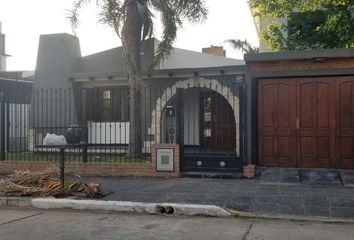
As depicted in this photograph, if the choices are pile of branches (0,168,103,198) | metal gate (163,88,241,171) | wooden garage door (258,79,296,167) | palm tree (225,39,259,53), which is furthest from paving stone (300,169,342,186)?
palm tree (225,39,259,53)

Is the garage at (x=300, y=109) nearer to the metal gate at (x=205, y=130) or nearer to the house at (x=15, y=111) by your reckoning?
the metal gate at (x=205, y=130)

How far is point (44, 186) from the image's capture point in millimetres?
9500

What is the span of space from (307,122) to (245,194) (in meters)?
3.28

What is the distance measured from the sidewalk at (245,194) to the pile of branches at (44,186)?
1.61ft

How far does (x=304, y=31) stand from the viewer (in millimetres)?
16094

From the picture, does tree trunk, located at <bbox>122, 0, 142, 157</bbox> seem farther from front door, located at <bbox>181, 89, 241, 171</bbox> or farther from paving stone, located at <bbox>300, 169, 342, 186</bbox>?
paving stone, located at <bbox>300, 169, 342, 186</bbox>

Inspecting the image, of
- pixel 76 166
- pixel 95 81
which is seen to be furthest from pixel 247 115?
pixel 95 81

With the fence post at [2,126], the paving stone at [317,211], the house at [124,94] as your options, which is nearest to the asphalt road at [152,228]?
the paving stone at [317,211]

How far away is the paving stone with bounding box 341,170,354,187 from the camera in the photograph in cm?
1017

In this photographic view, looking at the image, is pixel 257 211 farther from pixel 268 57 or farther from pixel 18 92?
pixel 18 92

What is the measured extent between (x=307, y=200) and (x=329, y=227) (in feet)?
5.42

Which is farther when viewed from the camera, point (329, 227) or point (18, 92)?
point (18, 92)

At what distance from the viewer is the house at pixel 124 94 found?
1656cm

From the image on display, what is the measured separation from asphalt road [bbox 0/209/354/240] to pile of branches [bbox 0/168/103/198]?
3.64 ft
